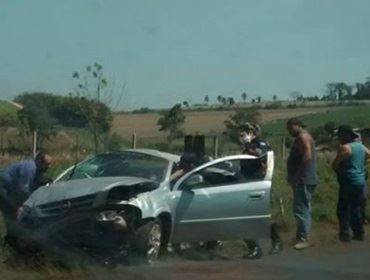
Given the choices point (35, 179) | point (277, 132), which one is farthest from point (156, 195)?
point (277, 132)

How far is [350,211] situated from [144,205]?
14.9 feet

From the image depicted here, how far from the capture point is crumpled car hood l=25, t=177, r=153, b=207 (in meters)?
9.92

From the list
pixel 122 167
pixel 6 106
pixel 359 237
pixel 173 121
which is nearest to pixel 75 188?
pixel 122 167

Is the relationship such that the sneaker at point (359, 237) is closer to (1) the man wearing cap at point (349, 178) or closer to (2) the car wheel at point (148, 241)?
(1) the man wearing cap at point (349, 178)

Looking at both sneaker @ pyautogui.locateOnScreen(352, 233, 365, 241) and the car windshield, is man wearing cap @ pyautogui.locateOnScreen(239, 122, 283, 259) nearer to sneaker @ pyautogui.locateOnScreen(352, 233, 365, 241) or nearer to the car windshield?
the car windshield

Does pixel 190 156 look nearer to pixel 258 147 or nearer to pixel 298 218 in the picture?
pixel 258 147

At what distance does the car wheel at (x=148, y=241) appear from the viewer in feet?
32.1

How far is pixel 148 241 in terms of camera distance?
9930mm

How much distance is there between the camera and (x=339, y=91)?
33406 millimetres

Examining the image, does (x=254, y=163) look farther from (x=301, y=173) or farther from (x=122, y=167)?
(x=122, y=167)

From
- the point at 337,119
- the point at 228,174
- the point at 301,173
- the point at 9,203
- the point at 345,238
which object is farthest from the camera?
the point at 337,119

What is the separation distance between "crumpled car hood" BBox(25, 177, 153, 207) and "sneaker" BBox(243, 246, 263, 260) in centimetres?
181

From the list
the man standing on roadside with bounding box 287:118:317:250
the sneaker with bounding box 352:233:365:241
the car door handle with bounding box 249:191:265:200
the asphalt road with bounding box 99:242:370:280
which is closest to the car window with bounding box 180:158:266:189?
the car door handle with bounding box 249:191:265:200

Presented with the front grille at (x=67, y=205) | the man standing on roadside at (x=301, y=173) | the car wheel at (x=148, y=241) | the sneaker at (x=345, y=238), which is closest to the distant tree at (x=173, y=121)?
the sneaker at (x=345, y=238)
